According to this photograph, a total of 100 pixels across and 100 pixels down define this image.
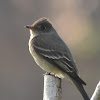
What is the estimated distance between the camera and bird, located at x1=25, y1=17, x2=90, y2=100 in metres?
5.68

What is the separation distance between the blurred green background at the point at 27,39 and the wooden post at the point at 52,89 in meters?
5.45

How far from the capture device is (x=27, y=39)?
1227 cm

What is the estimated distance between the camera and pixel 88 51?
457 inches

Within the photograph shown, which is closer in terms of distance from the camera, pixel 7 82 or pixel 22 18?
pixel 7 82

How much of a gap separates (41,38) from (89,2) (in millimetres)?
8215

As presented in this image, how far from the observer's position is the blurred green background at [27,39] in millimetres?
11102

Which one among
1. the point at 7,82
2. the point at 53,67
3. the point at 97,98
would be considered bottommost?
the point at 97,98

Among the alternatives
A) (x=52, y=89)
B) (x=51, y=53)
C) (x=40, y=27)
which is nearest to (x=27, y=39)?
(x=40, y=27)

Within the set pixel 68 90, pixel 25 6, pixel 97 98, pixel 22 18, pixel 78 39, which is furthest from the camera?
pixel 25 6

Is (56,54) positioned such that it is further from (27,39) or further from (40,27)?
(27,39)

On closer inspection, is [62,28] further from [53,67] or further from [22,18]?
[53,67]

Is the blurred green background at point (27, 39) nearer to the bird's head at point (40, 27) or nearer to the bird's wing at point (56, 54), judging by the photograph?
the bird's head at point (40, 27)

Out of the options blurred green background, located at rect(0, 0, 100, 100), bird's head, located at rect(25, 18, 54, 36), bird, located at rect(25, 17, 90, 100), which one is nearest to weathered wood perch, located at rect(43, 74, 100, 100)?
bird, located at rect(25, 17, 90, 100)

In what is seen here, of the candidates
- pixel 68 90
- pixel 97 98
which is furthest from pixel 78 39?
pixel 97 98
